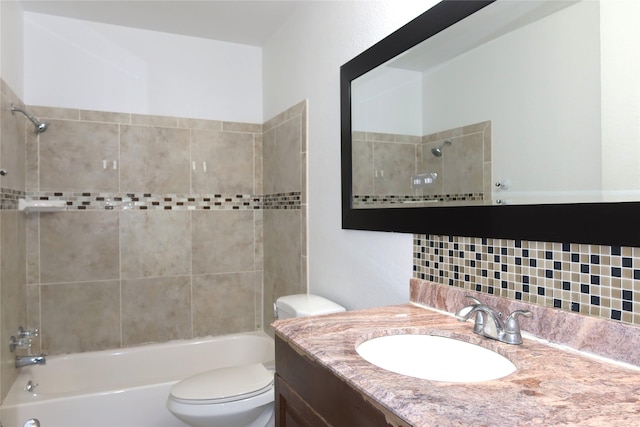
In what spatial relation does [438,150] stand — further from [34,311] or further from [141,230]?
[34,311]

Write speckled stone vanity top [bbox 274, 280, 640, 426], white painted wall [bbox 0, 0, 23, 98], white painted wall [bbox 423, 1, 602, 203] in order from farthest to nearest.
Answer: white painted wall [bbox 0, 0, 23, 98] < white painted wall [bbox 423, 1, 602, 203] < speckled stone vanity top [bbox 274, 280, 640, 426]

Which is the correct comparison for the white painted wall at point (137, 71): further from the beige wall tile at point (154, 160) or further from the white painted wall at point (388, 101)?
the white painted wall at point (388, 101)

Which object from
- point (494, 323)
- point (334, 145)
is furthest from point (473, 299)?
point (334, 145)

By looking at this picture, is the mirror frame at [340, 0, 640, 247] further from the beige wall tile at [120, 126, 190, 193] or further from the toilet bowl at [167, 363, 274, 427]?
the beige wall tile at [120, 126, 190, 193]

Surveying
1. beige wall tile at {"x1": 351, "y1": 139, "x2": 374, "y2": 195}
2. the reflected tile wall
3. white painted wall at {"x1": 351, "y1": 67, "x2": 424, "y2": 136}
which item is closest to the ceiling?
the reflected tile wall

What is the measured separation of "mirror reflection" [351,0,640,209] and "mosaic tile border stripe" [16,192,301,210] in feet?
3.54

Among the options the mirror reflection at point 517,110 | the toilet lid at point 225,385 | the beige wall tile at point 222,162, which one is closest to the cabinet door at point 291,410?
the toilet lid at point 225,385

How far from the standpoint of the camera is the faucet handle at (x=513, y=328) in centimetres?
105

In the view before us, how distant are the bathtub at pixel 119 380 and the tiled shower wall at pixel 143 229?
135 millimetres

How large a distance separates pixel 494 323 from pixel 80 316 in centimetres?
251

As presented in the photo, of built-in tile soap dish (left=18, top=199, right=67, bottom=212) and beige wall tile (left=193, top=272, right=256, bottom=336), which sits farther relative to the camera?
beige wall tile (left=193, top=272, right=256, bottom=336)

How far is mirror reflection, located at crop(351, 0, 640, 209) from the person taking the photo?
0.91 m

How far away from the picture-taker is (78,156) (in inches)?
103

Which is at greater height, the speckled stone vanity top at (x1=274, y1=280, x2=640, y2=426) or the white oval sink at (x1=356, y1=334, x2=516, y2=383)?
the speckled stone vanity top at (x1=274, y1=280, x2=640, y2=426)
